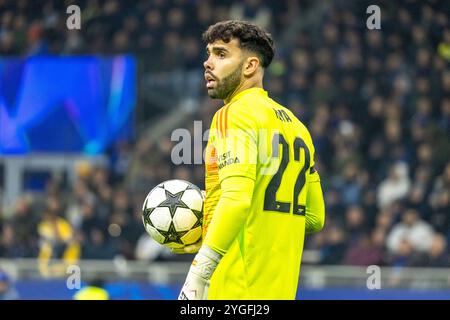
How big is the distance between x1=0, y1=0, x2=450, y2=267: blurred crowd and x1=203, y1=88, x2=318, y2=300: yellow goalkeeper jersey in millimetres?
6963

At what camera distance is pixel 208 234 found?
4.02 m

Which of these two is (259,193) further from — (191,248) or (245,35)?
(245,35)

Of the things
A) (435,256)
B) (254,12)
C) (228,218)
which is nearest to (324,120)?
(254,12)

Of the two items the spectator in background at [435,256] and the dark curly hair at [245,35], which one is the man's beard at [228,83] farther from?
the spectator in background at [435,256]

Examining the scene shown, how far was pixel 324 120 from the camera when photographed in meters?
13.7

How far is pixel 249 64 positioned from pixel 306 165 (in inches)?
20.4

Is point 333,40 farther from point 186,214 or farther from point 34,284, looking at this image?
point 186,214

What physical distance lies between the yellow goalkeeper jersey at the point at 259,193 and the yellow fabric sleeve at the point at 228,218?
0.10m

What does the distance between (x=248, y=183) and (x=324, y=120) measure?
31.8 ft

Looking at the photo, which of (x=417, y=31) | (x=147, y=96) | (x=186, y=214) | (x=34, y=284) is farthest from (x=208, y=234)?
(x=147, y=96)

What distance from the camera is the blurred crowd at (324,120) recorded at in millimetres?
11953

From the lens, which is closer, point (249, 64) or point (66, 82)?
point (249, 64)

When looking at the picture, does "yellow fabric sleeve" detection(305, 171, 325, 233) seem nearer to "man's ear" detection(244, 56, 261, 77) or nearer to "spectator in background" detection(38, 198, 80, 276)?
"man's ear" detection(244, 56, 261, 77)

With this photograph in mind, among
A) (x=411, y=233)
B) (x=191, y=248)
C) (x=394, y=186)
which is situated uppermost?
(x=191, y=248)
